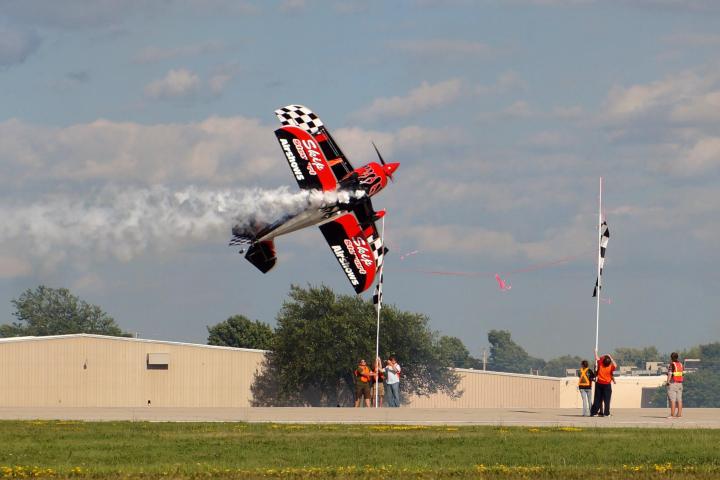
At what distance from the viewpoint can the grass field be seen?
2058cm

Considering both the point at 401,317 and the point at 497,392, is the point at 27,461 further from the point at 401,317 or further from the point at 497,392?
the point at 497,392

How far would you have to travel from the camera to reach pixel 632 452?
77.5ft

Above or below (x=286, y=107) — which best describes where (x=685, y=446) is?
below

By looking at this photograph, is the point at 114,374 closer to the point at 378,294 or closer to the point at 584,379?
the point at 378,294

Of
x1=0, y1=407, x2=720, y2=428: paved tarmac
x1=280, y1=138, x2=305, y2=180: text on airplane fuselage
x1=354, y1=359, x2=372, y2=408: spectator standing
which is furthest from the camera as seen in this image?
x1=280, y1=138, x2=305, y2=180: text on airplane fuselage

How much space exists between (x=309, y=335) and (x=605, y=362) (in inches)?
1740

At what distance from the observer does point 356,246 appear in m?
49.6

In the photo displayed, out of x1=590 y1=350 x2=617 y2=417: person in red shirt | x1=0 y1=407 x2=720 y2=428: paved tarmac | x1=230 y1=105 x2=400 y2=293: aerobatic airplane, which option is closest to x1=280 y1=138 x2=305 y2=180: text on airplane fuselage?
x1=230 y1=105 x2=400 y2=293: aerobatic airplane

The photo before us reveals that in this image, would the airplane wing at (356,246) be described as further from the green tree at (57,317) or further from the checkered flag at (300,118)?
the green tree at (57,317)

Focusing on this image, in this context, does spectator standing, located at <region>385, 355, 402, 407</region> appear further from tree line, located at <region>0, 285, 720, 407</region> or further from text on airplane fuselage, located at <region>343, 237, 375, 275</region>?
tree line, located at <region>0, 285, 720, 407</region>

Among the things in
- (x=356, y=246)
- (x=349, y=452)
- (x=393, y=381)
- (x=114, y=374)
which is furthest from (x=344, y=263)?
(x=114, y=374)

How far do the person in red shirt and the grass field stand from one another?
18.7 ft

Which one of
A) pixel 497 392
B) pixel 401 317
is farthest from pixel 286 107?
pixel 497 392

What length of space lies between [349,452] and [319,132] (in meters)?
26.4
